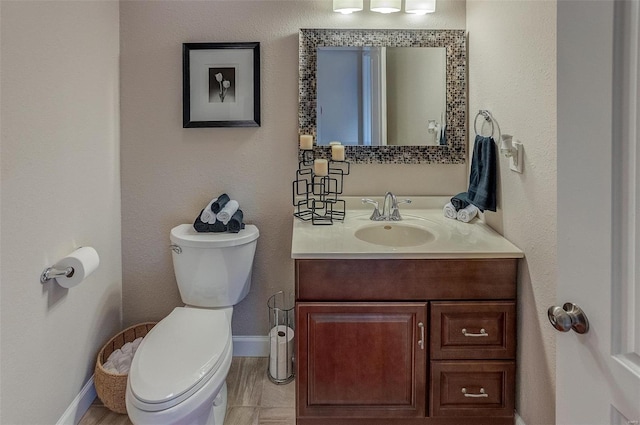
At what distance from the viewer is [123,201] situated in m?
2.35

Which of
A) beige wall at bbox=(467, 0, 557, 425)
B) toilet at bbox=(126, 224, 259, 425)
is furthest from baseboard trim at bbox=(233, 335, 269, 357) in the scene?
→ beige wall at bbox=(467, 0, 557, 425)

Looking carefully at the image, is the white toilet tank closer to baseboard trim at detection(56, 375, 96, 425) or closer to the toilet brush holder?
the toilet brush holder

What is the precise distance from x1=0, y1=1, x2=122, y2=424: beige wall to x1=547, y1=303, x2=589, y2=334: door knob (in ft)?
5.11

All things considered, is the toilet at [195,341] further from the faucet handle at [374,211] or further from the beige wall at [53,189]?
the faucet handle at [374,211]

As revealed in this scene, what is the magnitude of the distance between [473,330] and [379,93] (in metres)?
1.23

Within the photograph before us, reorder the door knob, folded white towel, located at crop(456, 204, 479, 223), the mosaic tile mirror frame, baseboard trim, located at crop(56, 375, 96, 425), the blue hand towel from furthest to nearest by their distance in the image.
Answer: the mosaic tile mirror frame → folded white towel, located at crop(456, 204, 479, 223) → the blue hand towel → baseboard trim, located at crop(56, 375, 96, 425) → the door knob

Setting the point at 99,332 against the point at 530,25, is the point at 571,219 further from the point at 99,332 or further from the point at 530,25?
the point at 99,332

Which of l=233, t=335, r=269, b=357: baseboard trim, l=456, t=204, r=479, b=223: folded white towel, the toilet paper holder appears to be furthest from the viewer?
l=233, t=335, r=269, b=357: baseboard trim

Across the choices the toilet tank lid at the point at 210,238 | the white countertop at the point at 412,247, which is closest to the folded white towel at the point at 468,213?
the white countertop at the point at 412,247

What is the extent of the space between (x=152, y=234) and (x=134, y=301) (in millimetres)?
380

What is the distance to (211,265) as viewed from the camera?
2.06 metres

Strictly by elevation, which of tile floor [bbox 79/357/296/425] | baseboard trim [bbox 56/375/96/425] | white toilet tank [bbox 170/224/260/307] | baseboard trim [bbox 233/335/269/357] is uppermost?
white toilet tank [bbox 170/224/260/307]

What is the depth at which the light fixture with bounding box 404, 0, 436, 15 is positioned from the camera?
2227 mm

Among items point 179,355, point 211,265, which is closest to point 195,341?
point 179,355
